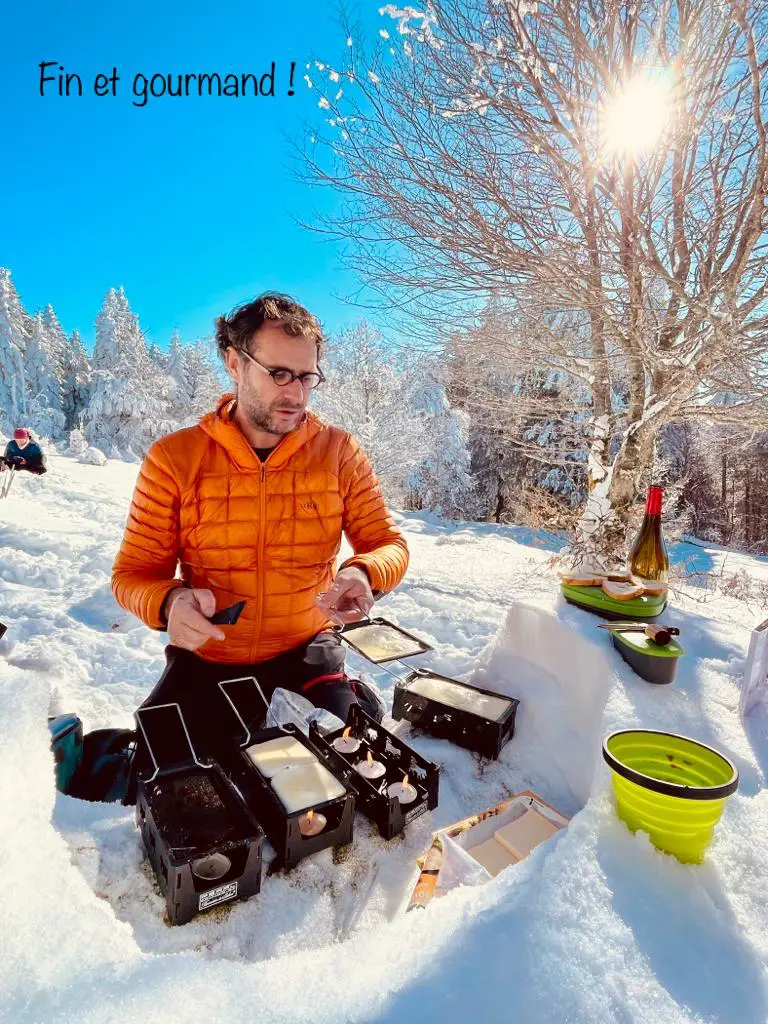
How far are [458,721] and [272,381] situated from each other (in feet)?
5.00

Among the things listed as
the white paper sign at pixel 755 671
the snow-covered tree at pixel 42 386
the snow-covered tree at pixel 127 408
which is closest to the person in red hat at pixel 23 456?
the white paper sign at pixel 755 671

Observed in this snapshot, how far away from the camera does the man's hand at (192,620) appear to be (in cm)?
164

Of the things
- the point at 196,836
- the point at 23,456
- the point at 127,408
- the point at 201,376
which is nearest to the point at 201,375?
the point at 201,376

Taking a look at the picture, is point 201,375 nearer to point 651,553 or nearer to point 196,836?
point 651,553

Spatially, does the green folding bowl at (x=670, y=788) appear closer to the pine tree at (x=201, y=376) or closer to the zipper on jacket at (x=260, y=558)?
the zipper on jacket at (x=260, y=558)

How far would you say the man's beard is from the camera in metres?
2.19

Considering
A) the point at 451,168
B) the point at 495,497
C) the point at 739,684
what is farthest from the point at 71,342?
the point at 739,684

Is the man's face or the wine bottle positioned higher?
the man's face

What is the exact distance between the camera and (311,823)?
51.4 inches

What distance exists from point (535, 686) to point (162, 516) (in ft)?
5.40

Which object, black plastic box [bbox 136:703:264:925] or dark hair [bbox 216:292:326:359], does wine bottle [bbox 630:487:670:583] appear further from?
black plastic box [bbox 136:703:264:925]

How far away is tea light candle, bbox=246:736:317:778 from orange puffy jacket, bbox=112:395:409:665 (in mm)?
712

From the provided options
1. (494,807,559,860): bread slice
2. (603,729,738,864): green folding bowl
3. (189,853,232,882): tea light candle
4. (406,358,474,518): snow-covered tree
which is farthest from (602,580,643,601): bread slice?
(406,358,474,518): snow-covered tree

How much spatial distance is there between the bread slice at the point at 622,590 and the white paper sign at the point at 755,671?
0.38m
